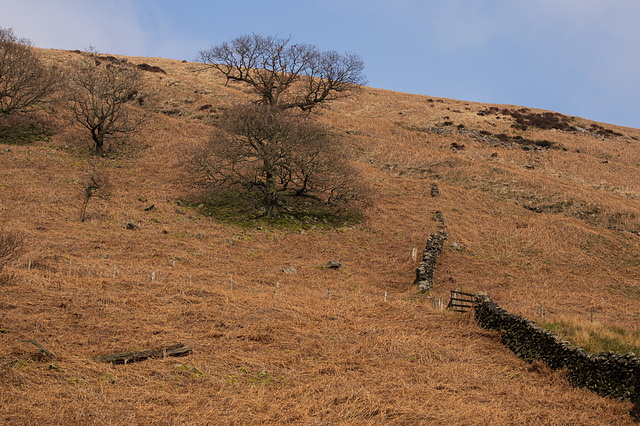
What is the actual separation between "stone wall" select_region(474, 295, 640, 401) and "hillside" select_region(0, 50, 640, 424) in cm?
40

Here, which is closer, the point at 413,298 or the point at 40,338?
the point at 40,338

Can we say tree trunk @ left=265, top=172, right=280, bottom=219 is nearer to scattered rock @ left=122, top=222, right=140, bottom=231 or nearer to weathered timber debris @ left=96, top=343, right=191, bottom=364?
scattered rock @ left=122, top=222, right=140, bottom=231

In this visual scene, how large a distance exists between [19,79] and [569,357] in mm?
42013

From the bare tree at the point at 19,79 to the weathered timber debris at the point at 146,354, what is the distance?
111ft

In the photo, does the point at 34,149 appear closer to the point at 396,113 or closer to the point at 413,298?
the point at 413,298

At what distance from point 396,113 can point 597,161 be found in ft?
83.9

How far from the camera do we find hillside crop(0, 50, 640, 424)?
10422 mm

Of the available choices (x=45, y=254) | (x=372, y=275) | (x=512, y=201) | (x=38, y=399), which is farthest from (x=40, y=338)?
(x=512, y=201)

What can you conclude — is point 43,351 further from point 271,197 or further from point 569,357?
point 271,197

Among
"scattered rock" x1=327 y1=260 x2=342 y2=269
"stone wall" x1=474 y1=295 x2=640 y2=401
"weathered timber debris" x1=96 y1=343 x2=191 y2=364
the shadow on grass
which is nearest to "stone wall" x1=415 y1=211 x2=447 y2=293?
"scattered rock" x1=327 y1=260 x2=342 y2=269

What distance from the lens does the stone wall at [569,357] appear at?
11211 mm

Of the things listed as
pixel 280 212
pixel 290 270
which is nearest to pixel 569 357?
pixel 290 270

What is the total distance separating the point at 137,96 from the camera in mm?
54750

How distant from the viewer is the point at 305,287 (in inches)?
792
